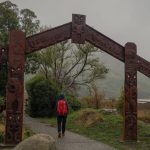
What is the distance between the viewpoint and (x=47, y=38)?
1695 cm

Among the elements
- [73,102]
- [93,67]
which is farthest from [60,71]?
[73,102]

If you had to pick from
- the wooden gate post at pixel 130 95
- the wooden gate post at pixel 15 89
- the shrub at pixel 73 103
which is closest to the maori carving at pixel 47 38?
the wooden gate post at pixel 15 89

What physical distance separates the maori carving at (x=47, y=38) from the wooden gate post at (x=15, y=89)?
1.27ft

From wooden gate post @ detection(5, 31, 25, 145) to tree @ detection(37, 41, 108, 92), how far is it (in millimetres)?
25540

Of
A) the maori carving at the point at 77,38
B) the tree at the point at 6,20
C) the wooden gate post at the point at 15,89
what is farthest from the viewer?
the tree at the point at 6,20

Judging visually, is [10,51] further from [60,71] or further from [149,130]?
[60,71]

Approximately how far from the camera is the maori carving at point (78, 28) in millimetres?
17156

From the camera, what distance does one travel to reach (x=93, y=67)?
145 ft

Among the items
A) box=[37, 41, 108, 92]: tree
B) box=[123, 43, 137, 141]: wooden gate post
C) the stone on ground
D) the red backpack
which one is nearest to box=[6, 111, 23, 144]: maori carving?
the red backpack

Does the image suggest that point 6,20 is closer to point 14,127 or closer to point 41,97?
point 41,97

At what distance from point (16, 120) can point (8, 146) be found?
102 cm

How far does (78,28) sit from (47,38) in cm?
128

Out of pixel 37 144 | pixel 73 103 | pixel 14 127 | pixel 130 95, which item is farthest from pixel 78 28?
pixel 73 103

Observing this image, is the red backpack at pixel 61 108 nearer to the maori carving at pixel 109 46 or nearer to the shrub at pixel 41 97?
the maori carving at pixel 109 46
